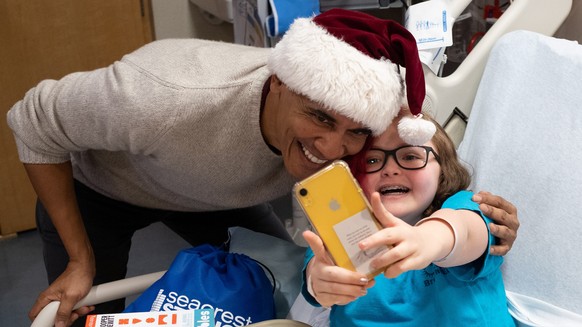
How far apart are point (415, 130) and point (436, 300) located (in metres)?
0.31

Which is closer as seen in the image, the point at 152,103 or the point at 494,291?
the point at 494,291

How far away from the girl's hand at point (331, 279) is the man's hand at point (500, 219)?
0.98 feet

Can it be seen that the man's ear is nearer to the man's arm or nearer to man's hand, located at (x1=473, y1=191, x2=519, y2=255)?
man's hand, located at (x1=473, y1=191, x2=519, y2=255)

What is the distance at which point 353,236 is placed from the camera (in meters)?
1.00

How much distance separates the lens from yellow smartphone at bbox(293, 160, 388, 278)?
100 cm

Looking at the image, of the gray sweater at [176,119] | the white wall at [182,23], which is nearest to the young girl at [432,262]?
the gray sweater at [176,119]

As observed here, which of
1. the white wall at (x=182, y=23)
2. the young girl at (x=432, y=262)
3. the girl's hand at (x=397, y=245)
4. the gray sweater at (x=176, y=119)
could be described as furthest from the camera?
the white wall at (x=182, y=23)

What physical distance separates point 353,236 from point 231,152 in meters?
0.52

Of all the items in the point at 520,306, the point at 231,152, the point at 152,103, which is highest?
the point at 152,103

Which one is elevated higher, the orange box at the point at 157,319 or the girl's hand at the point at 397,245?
the girl's hand at the point at 397,245

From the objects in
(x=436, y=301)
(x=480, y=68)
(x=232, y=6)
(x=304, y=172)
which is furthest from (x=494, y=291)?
Result: (x=232, y=6)

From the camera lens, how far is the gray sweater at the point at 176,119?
4.60 feet

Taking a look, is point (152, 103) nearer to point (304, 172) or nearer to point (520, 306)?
point (304, 172)

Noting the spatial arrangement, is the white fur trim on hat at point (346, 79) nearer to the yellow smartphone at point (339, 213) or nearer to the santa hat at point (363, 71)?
the santa hat at point (363, 71)
